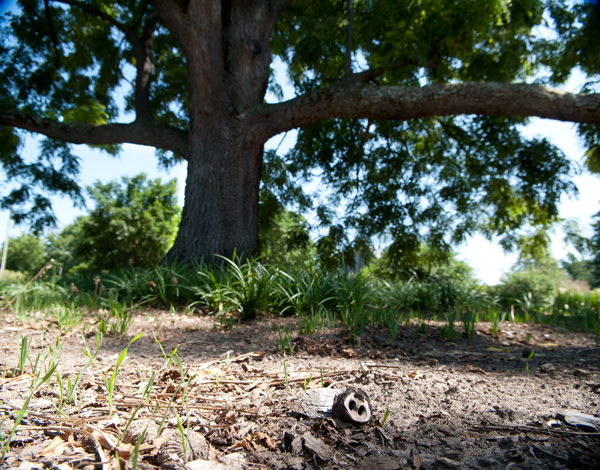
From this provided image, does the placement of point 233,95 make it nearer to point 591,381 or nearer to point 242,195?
point 242,195

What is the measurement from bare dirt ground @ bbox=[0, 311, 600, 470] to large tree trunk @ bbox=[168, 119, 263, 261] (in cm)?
279

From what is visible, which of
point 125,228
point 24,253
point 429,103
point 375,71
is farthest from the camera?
point 24,253

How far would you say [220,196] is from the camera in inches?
211

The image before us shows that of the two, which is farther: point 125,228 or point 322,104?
point 125,228

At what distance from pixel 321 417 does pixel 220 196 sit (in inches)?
170

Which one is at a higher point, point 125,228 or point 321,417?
point 125,228

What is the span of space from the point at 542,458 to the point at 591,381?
109cm

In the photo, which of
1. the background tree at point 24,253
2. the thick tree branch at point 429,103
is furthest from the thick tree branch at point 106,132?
the background tree at point 24,253

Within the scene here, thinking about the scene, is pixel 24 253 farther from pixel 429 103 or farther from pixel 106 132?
pixel 429 103

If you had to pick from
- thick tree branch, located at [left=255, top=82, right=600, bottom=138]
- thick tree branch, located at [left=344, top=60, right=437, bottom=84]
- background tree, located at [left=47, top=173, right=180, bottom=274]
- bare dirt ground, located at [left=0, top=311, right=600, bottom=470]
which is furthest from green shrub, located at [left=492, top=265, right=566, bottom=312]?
background tree, located at [left=47, top=173, right=180, bottom=274]

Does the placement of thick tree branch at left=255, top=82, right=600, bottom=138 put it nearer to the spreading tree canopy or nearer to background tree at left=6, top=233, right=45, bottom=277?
the spreading tree canopy

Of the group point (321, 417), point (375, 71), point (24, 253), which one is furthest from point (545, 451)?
point (24, 253)

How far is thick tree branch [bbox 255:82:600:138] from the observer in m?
4.90

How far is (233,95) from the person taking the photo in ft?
18.5
